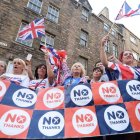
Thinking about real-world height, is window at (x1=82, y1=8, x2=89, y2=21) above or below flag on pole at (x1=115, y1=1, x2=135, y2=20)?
above

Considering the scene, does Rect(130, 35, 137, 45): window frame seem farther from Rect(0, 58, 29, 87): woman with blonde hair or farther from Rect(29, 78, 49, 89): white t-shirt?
Rect(0, 58, 29, 87): woman with blonde hair

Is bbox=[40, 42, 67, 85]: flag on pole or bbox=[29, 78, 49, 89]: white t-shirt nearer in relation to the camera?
bbox=[29, 78, 49, 89]: white t-shirt

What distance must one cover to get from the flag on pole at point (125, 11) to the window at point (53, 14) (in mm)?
9200

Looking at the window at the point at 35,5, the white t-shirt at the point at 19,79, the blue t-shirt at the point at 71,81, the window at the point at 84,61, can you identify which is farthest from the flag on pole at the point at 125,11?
the window at the point at 84,61

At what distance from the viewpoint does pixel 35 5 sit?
573 inches

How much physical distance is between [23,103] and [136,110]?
194cm

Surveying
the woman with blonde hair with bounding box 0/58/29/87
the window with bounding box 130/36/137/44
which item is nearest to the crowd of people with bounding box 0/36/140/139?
the woman with blonde hair with bounding box 0/58/29/87

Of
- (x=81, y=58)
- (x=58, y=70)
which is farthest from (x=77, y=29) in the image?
(x=58, y=70)

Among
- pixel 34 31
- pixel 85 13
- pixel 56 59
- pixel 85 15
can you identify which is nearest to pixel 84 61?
pixel 85 15

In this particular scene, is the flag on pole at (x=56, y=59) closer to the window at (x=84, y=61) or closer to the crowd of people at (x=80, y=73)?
the crowd of people at (x=80, y=73)

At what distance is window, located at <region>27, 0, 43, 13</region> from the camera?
46.8ft

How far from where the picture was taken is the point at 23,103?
3.54m

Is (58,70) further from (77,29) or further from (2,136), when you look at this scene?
(77,29)

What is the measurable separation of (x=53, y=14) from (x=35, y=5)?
1.60 m
